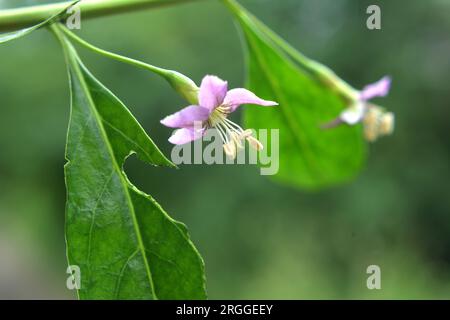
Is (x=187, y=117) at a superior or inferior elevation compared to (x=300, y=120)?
inferior

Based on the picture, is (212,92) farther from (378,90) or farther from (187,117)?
(378,90)

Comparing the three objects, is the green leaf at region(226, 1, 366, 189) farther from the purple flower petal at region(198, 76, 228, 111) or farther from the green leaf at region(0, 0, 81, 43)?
the green leaf at region(0, 0, 81, 43)

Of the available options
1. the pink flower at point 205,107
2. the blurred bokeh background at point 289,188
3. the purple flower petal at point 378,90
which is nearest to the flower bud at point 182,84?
the pink flower at point 205,107

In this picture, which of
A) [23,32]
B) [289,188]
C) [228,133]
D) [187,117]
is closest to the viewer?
[23,32]

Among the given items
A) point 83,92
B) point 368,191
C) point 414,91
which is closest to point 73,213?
point 83,92

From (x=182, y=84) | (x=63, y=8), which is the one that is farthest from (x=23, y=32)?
(x=182, y=84)

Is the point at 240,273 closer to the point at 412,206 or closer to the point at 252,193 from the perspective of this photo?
the point at 252,193

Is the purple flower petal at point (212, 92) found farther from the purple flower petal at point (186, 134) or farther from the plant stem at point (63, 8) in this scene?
the plant stem at point (63, 8)
